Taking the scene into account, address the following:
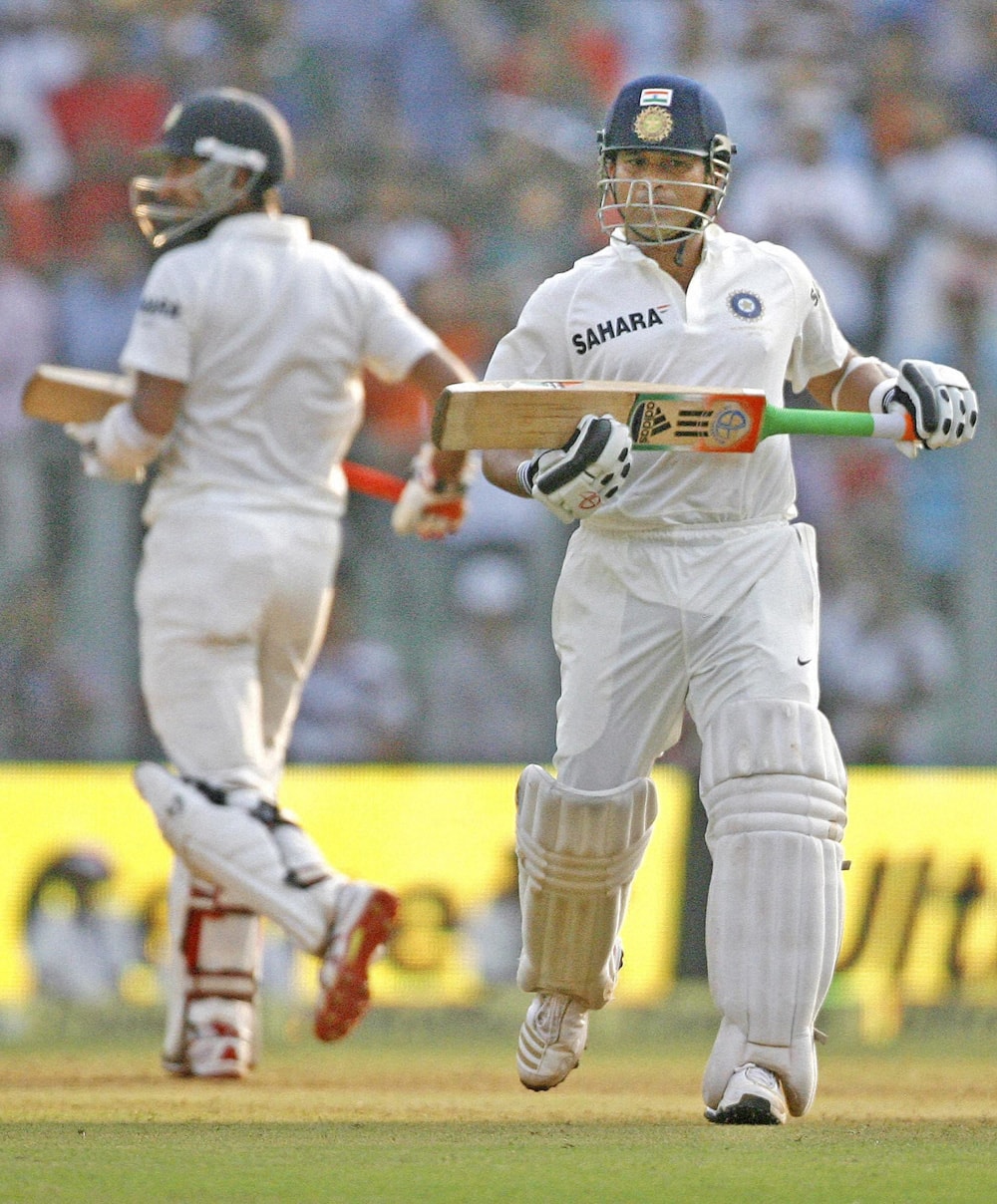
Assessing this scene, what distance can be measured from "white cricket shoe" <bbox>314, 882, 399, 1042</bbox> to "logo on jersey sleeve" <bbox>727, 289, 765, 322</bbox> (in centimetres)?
163

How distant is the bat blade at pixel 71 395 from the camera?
5.59 meters

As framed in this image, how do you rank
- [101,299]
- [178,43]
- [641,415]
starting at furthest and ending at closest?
[178,43]
[101,299]
[641,415]

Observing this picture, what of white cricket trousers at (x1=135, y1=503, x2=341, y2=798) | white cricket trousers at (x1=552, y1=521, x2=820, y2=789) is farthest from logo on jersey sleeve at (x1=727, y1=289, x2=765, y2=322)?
white cricket trousers at (x1=135, y1=503, x2=341, y2=798)

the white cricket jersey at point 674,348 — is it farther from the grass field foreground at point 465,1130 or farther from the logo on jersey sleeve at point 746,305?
the grass field foreground at point 465,1130

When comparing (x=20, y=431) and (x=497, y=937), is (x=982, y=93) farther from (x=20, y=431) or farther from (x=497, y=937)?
(x=497, y=937)

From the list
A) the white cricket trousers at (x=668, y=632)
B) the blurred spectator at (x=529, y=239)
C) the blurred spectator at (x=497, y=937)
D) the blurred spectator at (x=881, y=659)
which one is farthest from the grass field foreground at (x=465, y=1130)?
the blurred spectator at (x=529, y=239)

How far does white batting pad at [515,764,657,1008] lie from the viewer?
13.3ft

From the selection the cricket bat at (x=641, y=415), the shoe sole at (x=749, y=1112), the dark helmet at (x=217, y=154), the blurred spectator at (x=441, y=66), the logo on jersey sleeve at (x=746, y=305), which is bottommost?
the shoe sole at (x=749, y=1112)

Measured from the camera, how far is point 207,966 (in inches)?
208

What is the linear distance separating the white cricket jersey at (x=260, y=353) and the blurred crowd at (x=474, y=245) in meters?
2.44

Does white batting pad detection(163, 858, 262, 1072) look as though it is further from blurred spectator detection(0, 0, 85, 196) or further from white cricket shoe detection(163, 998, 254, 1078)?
blurred spectator detection(0, 0, 85, 196)

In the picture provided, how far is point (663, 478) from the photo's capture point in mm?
4035

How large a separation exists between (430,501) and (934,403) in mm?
1861

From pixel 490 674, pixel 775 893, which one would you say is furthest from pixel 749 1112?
pixel 490 674
